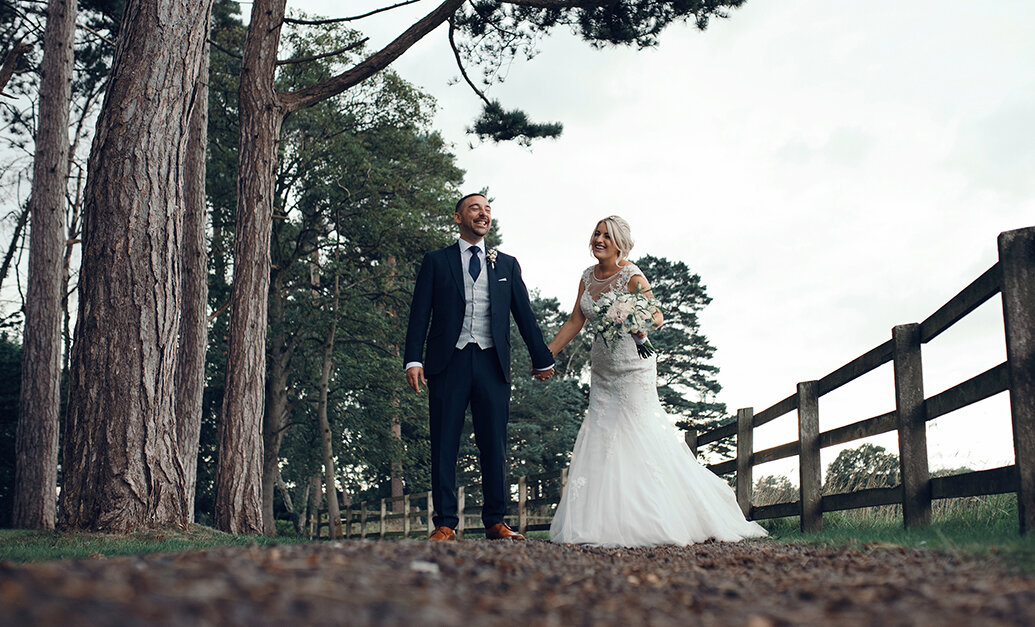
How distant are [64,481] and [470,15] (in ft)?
26.7

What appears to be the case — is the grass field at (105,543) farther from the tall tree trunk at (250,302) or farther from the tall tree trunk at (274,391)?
the tall tree trunk at (274,391)

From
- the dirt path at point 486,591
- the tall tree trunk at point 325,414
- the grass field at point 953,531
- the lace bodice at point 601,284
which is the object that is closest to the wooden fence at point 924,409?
the grass field at point 953,531

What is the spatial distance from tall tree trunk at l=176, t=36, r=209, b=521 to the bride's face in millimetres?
6180

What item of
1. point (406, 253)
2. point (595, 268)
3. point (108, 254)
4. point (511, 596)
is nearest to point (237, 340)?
point (108, 254)

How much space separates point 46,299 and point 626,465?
11.0 metres

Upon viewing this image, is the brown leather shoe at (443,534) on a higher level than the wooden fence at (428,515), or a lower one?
higher

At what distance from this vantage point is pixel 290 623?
1764 millimetres

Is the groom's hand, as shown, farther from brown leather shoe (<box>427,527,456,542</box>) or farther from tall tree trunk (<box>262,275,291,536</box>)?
tall tree trunk (<box>262,275,291,536</box>)

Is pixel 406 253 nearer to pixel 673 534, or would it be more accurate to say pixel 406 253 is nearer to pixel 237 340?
pixel 237 340

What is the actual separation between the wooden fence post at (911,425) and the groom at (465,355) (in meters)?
2.23

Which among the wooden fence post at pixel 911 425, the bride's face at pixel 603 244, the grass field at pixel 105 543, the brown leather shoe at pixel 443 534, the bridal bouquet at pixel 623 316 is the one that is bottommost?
the grass field at pixel 105 543

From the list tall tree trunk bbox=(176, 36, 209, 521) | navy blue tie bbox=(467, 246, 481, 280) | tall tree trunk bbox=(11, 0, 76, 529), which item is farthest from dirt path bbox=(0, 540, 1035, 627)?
tall tree trunk bbox=(11, 0, 76, 529)

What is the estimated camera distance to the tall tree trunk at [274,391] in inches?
791

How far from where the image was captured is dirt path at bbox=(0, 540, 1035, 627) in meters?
1.80
